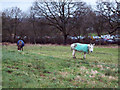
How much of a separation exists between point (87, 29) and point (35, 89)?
A: 177 ft

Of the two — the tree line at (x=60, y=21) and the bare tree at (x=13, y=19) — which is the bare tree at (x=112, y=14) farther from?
the bare tree at (x=13, y=19)

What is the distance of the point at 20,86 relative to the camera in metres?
6.50

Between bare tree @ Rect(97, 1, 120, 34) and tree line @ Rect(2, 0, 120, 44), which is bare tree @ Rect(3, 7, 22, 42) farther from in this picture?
bare tree @ Rect(97, 1, 120, 34)

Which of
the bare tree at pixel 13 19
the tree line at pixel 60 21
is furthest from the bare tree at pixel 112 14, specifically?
the bare tree at pixel 13 19

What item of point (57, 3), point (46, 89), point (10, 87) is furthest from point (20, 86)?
point (57, 3)

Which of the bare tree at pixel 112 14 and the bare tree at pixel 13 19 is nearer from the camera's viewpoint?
the bare tree at pixel 112 14

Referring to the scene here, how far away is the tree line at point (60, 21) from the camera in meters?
50.9

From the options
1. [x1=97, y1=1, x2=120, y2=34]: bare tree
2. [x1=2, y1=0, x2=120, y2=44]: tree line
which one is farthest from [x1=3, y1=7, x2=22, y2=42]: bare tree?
[x1=97, y1=1, x2=120, y2=34]: bare tree

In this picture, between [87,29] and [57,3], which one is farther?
[87,29]

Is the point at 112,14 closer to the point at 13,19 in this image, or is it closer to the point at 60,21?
the point at 60,21

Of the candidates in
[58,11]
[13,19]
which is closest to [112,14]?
[58,11]

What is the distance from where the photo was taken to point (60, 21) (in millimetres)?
55969

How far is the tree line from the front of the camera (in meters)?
50.9

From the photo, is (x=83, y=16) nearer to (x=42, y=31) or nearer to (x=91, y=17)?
(x=91, y=17)
